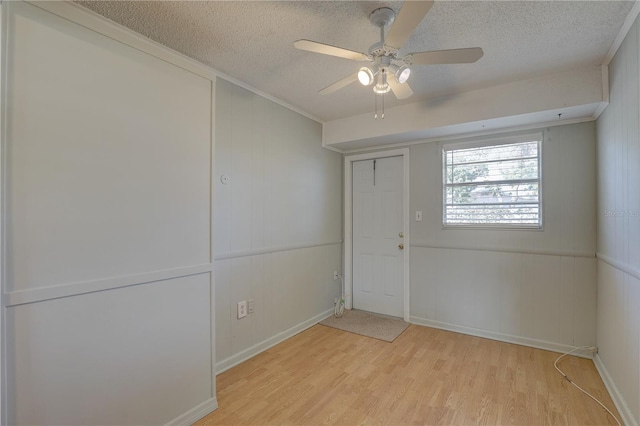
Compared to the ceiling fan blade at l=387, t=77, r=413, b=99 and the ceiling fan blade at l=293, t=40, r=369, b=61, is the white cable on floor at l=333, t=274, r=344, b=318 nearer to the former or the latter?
the ceiling fan blade at l=387, t=77, r=413, b=99

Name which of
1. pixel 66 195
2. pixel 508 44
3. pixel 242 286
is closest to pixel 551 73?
pixel 508 44

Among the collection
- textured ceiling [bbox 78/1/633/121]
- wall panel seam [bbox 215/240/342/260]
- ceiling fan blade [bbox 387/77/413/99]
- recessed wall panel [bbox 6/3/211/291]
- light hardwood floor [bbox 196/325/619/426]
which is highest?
textured ceiling [bbox 78/1/633/121]

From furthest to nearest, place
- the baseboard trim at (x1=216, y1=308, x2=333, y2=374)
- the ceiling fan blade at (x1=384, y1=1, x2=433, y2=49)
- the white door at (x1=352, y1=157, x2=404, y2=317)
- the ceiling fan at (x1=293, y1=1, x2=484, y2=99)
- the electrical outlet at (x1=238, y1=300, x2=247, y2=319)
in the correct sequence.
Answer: the white door at (x1=352, y1=157, x2=404, y2=317) → the electrical outlet at (x1=238, y1=300, x2=247, y2=319) → the baseboard trim at (x1=216, y1=308, x2=333, y2=374) → the ceiling fan at (x1=293, y1=1, x2=484, y2=99) → the ceiling fan blade at (x1=384, y1=1, x2=433, y2=49)

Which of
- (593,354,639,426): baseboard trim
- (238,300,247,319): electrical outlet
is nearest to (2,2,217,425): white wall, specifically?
(238,300,247,319): electrical outlet

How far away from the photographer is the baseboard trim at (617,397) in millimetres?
1715

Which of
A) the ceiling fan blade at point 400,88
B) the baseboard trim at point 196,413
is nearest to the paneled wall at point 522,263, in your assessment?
the ceiling fan blade at point 400,88

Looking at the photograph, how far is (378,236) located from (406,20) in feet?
9.00

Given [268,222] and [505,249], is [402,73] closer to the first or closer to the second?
[268,222]

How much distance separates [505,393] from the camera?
2.10 metres

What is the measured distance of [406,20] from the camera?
4.32 feet

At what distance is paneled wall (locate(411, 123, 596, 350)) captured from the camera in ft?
8.63

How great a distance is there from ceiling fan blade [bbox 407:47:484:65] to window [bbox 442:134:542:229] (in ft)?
Answer: 5.70

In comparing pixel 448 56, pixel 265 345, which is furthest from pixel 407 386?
pixel 448 56

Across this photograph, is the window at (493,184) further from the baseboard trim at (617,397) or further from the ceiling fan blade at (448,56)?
the ceiling fan blade at (448,56)
